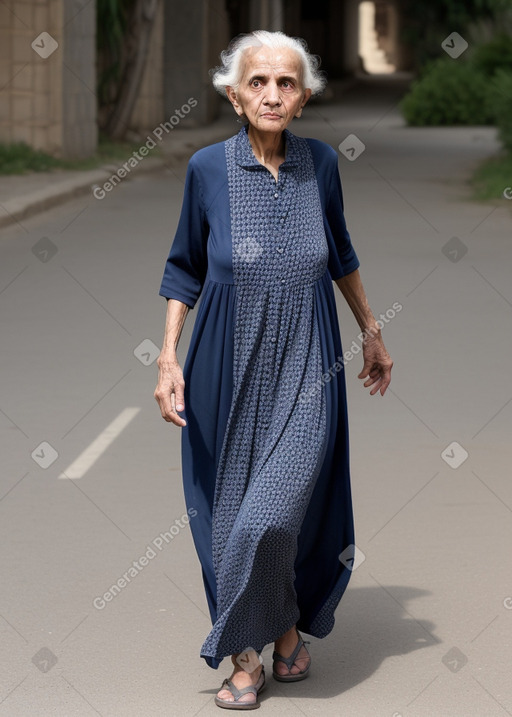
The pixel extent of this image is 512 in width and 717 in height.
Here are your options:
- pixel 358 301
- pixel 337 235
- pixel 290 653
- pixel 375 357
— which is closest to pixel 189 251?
pixel 337 235

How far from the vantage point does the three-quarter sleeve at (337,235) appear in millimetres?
4496

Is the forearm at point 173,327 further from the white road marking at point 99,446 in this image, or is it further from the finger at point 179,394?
the white road marking at point 99,446

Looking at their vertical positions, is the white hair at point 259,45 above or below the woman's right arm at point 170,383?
above

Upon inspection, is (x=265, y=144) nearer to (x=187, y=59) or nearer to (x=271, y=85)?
(x=271, y=85)

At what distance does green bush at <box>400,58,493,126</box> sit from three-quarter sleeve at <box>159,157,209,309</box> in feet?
96.7

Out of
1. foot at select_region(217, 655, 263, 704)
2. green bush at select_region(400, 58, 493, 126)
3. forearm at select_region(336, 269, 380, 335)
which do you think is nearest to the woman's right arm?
forearm at select_region(336, 269, 380, 335)

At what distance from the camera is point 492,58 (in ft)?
124

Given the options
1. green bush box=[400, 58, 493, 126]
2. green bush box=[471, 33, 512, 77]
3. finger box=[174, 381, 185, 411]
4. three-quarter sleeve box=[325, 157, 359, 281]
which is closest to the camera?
finger box=[174, 381, 185, 411]

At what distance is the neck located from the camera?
4336 mm

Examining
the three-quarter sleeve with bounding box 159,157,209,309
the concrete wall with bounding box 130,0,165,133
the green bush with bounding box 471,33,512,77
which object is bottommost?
the three-quarter sleeve with bounding box 159,157,209,309

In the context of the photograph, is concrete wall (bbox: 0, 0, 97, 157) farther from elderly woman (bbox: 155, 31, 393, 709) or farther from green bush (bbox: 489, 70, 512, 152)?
elderly woman (bbox: 155, 31, 393, 709)

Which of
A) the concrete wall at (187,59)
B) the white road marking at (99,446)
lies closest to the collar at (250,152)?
the white road marking at (99,446)

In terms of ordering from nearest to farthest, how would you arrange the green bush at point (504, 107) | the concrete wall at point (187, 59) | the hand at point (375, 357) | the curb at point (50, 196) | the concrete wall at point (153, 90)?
the hand at point (375, 357)
the curb at point (50, 196)
the green bush at point (504, 107)
the concrete wall at point (153, 90)
the concrete wall at point (187, 59)

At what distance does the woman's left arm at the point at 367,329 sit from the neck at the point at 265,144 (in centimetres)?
48
